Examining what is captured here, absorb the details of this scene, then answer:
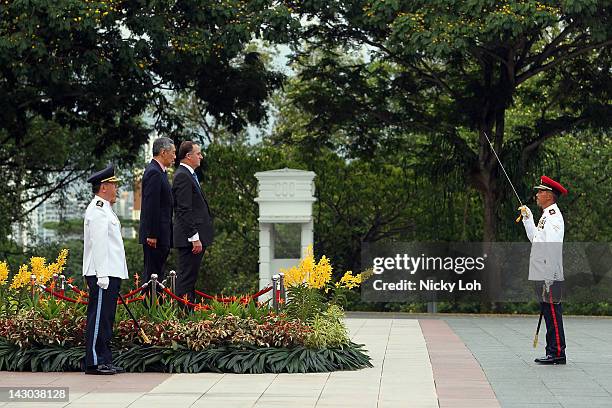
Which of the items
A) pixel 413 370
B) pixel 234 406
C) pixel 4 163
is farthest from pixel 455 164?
pixel 234 406

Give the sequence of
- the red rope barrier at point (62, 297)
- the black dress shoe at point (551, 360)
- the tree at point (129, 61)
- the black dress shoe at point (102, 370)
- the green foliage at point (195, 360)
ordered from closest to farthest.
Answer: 1. the black dress shoe at point (102, 370)
2. the green foliage at point (195, 360)
3. the red rope barrier at point (62, 297)
4. the black dress shoe at point (551, 360)
5. the tree at point (129, 61)

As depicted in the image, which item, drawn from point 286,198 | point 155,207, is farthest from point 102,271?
point 286,198

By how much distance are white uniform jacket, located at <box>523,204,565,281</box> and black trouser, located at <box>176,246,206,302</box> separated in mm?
3491

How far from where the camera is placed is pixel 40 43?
2161 cm

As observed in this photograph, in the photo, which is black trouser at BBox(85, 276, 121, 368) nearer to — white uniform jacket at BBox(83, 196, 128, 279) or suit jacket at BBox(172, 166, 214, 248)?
white uniform jacket at BBox(83, 196, 128, 279)

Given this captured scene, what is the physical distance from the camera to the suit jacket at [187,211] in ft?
44.2

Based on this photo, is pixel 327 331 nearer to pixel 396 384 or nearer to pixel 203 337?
pixel 203 337


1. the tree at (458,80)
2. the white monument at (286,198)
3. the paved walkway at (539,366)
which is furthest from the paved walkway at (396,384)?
the tree at (458,80)

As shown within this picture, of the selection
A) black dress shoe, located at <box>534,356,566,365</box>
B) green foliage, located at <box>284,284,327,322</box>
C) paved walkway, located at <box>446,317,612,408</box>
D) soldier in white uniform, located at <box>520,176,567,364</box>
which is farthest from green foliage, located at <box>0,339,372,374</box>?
soldier in white uniform, located at <box>520,176,567,364</box>

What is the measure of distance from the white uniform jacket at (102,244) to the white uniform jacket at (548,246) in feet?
13.5

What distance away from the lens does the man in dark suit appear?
1347cm

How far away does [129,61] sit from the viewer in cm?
2309

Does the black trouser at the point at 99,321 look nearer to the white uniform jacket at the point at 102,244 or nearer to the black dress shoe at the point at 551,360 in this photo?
the white uniform jacket at the point at 102,244

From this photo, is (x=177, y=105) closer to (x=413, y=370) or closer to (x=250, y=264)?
(x=250, y=264)
